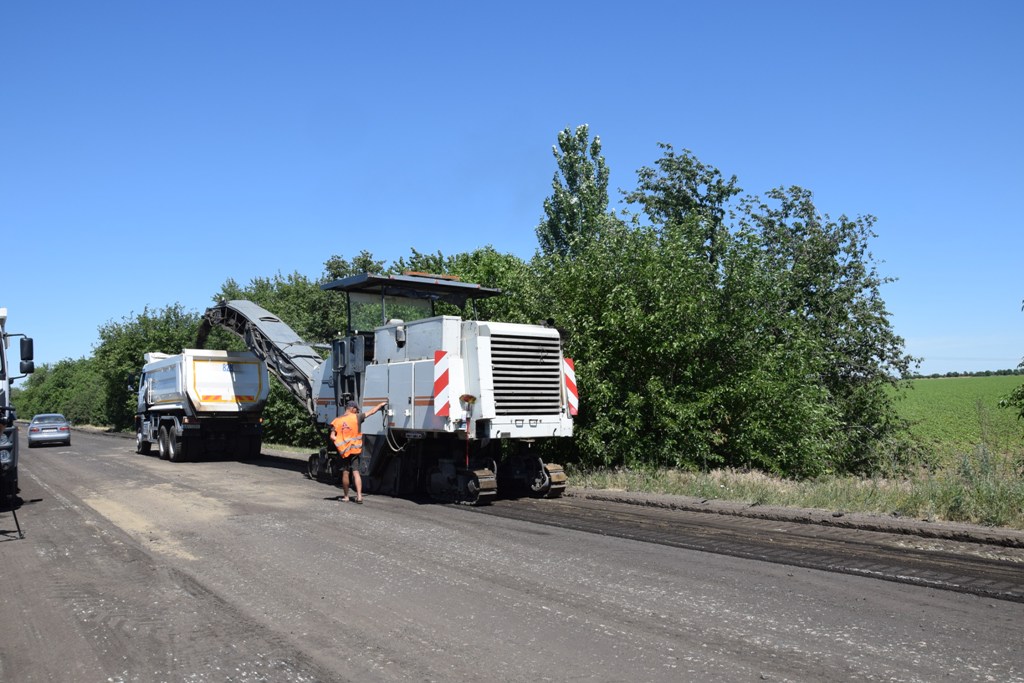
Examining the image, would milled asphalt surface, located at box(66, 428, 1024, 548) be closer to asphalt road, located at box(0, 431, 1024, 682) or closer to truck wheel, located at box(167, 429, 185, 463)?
asphalt road, located at box(0, 431, 1024, 682)

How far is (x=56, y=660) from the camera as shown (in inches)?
210

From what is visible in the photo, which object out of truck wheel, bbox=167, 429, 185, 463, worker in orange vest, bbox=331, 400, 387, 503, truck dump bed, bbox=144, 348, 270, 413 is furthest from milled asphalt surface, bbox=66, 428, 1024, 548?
truck wheel, bbox=167, 429, 185, 463

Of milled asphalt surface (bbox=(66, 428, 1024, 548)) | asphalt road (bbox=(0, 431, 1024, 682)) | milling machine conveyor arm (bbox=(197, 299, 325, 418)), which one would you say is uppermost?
milling machine conveyor arm (bbox=(197, 299, 325, 418))

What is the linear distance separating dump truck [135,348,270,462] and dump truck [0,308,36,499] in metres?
9.11

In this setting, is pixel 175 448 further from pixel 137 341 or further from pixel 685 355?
pixel 137 341

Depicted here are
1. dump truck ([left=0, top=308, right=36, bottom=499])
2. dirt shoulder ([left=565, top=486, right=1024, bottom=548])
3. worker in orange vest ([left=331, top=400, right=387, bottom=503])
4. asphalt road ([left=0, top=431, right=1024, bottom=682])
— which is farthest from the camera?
worker in orange vest ([left=331, top=400, right=387, bottom=503])

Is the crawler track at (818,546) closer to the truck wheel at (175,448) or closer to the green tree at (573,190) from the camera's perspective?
the truck wheel at (175,448)

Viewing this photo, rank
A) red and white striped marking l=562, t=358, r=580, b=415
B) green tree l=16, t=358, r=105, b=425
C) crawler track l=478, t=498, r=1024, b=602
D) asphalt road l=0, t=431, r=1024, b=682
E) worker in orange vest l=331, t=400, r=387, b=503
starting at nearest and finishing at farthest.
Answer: asphalt road l=0, t=431, r=1024, b=682 < crawler track l=478, t=498, r=1024, b=602 < worker in orange vest l=331, t=400, r=387, b=503 < red and white striped marking l=562, t=358, r=580, b=415 < green tree l=16, t=358, r=105, b=425

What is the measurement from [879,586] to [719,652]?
7.93 feet

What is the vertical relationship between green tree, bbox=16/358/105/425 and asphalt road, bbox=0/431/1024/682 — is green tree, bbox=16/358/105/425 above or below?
above

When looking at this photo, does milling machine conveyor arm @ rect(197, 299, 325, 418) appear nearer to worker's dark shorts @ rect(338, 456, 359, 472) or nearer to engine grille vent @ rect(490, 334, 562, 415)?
worker's dark shorts @ rect(338, 456, 359, 472)

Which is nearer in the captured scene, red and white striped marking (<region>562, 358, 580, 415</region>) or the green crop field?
the green crop field

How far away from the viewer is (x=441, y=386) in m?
12.3

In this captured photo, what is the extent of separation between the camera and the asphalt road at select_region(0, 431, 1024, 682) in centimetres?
505
